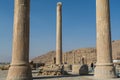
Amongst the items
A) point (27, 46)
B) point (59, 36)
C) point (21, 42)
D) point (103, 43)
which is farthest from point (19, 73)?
point (59, 36)

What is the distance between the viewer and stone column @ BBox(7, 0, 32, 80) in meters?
13.6

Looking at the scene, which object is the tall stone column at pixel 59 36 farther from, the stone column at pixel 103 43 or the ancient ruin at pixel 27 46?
→ the stone column at pixel 103 43

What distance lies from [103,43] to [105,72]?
218 cm

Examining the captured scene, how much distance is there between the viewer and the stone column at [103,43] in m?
16.4

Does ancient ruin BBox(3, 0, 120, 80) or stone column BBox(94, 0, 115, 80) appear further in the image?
stone column BBox(94, 0, 115, 80)

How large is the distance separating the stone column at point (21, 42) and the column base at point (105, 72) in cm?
538

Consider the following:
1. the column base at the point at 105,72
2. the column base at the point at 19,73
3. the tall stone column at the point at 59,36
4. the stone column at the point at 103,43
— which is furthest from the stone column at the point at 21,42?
the tall stone column at the point at 59,36

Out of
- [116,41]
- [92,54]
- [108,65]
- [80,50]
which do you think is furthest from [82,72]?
[116,41]

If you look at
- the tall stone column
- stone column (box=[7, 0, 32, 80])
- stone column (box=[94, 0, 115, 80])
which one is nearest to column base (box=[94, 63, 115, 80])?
stone column (box=[94, 0, 115, 80])

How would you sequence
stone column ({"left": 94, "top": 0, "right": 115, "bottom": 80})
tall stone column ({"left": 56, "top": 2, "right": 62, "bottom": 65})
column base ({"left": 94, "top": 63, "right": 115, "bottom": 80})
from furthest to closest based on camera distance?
tall stone column ({"left": 56, "top": 2, "right": 62, "bottom": 65})
stone column ({"left": 94, "top": 0, "right": 115, "bottom": 80})
column base ({"left": 94, "top": 63, "right": 115, "bottom": 80})

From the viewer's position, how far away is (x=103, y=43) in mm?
16844

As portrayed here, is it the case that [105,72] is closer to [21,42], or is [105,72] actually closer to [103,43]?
[103,43]

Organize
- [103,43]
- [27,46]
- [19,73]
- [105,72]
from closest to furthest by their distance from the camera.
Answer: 1. [19,73]
2. [27,46]
3. [105,72]
4. [103,43]

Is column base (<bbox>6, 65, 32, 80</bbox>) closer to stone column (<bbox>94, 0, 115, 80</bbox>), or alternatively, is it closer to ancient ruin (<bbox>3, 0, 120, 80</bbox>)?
ancient ruin (<bbox>3, 0, 120, 80</bbox>)
